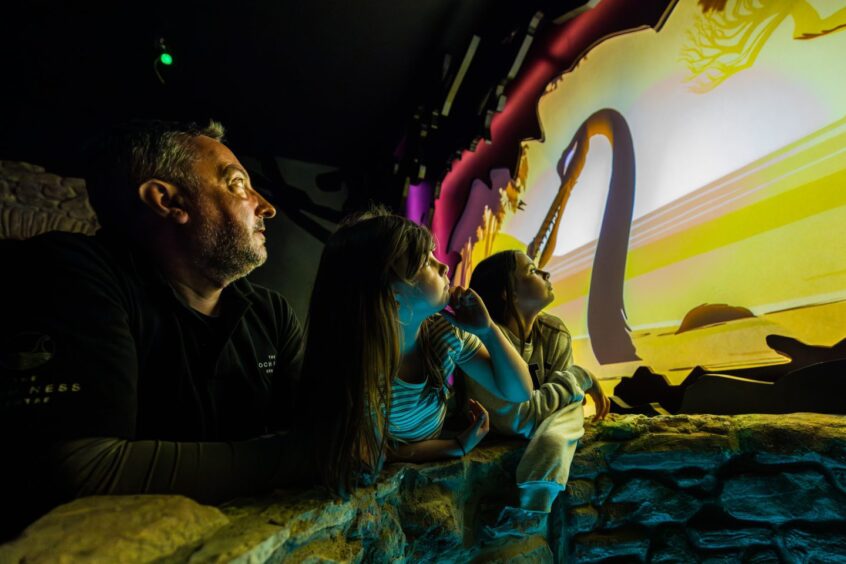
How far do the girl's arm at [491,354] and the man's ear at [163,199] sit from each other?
29.9 inches

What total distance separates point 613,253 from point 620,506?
109 cm

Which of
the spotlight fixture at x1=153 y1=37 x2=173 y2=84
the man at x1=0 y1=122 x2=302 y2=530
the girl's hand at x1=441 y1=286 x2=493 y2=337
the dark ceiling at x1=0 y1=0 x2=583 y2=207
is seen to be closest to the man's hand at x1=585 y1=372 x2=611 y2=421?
the girl's hand at x1=441 y1=286 x2=493 y2=337

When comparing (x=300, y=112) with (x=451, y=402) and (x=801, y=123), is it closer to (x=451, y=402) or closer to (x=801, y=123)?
(x=451, y=402)

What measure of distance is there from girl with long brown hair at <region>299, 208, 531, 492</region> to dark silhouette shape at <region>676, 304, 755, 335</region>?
2.54 feet

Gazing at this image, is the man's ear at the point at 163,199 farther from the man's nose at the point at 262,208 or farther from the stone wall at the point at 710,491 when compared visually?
the stone wall at the point at 710,491

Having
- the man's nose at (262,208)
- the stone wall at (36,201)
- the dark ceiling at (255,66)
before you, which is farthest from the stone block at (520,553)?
the stone wall at (36,201)

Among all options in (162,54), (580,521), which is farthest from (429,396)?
(162,54)

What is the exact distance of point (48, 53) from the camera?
313 centimetres

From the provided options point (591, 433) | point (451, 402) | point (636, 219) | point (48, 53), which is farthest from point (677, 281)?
point (48, 53)

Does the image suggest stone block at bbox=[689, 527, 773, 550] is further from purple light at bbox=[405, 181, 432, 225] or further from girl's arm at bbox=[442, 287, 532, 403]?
purple light at bbox=[405, 181, 432, 225]

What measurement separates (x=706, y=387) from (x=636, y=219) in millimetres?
741

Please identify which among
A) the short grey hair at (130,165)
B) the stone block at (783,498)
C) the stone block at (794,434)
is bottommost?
the stone block at (783,498)

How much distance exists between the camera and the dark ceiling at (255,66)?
2865 millimetres

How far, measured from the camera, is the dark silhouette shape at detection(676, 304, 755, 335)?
1.45 metres
